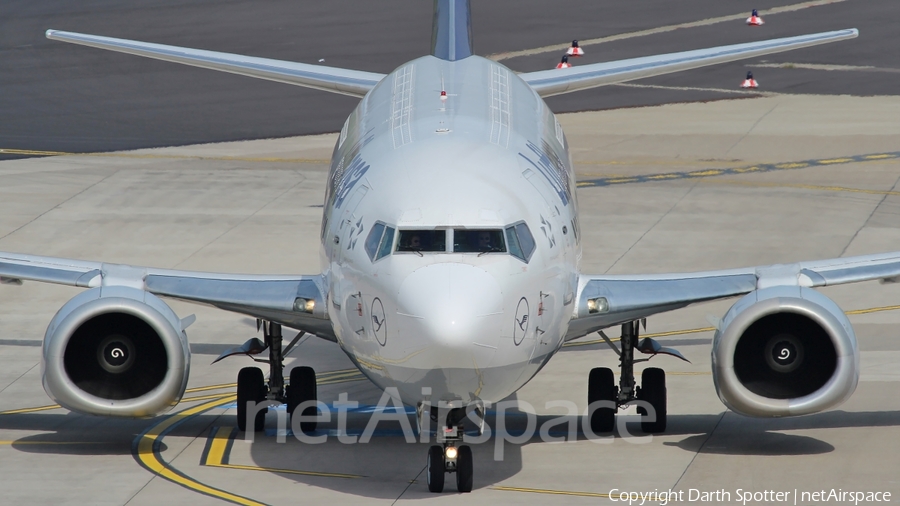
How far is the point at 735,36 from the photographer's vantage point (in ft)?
168

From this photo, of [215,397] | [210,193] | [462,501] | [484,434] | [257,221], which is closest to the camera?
[462,501]

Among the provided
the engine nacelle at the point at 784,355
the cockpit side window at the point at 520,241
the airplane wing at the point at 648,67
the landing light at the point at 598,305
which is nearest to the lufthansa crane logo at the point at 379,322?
the cockpit side window at the point at 520,241

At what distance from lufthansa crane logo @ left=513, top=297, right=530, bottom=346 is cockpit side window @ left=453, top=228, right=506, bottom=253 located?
588 millimetres

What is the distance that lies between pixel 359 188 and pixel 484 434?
12.7ft

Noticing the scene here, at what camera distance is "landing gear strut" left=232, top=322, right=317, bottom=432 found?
18.6 meters

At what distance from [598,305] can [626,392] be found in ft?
6.52

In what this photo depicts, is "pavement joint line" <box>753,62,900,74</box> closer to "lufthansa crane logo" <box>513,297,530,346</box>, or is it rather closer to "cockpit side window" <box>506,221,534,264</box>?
"cockpit side window" <box>506,221,534,264</box>

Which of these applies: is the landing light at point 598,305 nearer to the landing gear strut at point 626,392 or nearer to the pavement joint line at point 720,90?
the landing gear strut at point 626,392

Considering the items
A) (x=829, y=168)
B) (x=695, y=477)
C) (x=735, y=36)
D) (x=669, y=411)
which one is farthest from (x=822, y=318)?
(x=735, y=36)

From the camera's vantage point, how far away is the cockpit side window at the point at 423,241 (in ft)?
47.9

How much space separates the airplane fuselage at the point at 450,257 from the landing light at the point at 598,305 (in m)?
0.47

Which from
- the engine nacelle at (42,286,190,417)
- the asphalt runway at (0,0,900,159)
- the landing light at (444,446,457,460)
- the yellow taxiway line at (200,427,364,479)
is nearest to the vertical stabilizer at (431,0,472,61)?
the yellow taxiway line at (200,427,364,479)

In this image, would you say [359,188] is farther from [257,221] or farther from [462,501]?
[257,221]

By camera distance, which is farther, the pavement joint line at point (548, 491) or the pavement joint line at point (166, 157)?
the pavement joint line at point (166, 157)
